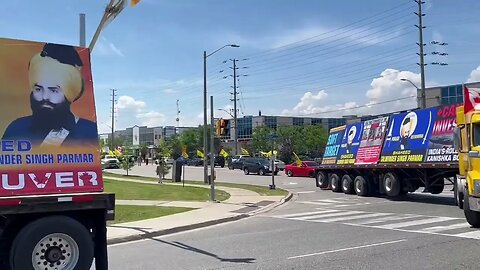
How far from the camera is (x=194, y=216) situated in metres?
17.2

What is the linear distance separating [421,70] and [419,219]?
42748mm

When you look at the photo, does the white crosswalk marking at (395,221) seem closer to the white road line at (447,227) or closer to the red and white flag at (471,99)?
the white road line at (447,227)

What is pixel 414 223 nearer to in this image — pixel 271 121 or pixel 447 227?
pixel 447 227

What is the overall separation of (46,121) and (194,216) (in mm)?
10307

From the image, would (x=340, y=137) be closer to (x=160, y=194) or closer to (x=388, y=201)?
(x=388, y=201)

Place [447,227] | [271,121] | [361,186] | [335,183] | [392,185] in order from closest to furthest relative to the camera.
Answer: [447,227] → [392,185] → [361,186] → [335,183] → [271,121]

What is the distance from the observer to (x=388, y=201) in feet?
72.2

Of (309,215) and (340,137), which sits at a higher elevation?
(340,137)

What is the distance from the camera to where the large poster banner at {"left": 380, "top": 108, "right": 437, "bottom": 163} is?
20375 mm

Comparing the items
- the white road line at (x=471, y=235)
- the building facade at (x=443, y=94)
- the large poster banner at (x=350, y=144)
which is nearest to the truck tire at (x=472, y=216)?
the white road line at (x=471, y=235)

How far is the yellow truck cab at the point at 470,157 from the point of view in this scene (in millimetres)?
12094

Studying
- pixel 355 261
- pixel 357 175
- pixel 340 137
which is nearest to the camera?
pixel 355 261

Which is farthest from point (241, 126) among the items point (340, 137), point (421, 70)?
point (340, 137)

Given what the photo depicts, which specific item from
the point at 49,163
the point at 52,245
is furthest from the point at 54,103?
the point at 52,245
